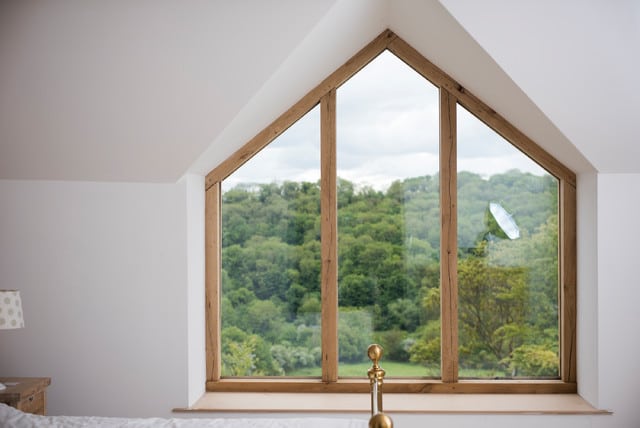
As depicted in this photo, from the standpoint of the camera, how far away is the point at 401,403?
3.88 meters

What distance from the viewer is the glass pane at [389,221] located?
4.22 metres

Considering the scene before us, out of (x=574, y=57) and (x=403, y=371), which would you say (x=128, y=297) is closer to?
(x=403, y=371)

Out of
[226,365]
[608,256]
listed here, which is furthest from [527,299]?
[226,365]

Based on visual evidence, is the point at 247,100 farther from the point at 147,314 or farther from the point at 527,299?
the point at 527,299

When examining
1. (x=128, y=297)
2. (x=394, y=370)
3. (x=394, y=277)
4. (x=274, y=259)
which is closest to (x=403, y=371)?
(x=394, y=370)

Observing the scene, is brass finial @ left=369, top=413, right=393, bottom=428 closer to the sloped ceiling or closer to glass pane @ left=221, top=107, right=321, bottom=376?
the sloped ceiling

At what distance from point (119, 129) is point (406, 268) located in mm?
1892

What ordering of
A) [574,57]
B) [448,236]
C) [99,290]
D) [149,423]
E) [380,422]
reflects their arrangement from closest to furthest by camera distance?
[380,422] → [149,423] → [574,57] → [99,290] → [448,236]

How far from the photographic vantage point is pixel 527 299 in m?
4.20

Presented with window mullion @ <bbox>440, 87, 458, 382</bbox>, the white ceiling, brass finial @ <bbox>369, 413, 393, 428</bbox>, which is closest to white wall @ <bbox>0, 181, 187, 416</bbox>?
the white ceiling

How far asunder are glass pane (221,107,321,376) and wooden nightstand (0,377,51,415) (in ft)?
3.77

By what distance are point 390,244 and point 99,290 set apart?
173 cm

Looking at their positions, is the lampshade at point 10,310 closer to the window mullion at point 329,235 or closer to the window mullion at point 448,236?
the window mullion at point 329,235

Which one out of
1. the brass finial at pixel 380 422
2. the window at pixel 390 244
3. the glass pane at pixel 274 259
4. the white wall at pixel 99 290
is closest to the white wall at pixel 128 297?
the white wall at pixel 99 290
